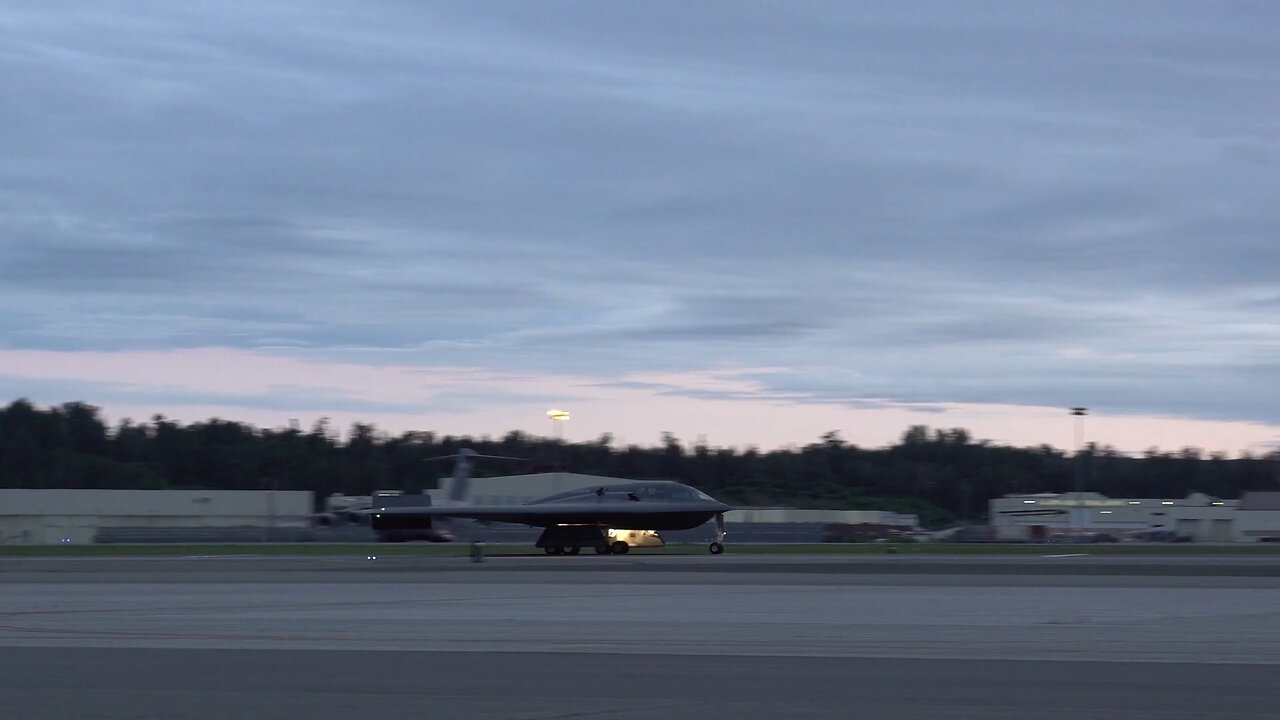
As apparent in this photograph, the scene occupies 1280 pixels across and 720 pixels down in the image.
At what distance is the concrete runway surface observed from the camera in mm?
11203

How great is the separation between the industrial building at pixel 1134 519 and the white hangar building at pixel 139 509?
49.8 metres

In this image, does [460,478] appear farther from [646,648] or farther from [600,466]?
[600,466]

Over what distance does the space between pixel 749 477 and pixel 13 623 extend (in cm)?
12936

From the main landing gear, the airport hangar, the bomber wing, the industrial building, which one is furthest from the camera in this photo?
the airport hangar

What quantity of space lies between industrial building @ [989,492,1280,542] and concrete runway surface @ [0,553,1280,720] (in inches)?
1919

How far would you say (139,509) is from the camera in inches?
3590

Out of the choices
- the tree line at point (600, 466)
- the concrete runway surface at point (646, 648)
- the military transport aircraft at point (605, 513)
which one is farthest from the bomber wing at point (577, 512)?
the tree line at point (600, 466)

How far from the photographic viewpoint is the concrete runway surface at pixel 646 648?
11.2 metres

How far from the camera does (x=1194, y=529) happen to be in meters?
85.6

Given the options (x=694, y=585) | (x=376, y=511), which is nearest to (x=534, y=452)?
(x=376, y=511)

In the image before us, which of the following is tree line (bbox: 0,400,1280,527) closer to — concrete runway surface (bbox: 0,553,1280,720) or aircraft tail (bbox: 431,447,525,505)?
aircraft tail (bbox: 431,447,525,505)

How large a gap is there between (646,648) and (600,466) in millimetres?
139419

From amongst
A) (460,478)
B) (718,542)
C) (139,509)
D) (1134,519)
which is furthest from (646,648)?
(1134,519)

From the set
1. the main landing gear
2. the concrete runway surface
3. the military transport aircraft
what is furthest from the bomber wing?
the concrete runway surface
